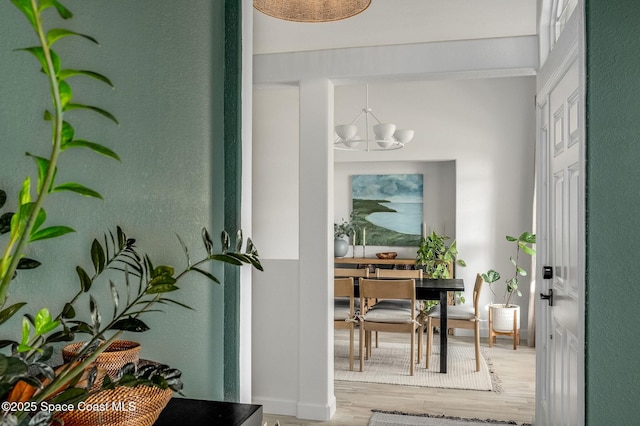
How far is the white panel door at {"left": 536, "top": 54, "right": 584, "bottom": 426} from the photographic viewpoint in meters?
2.43

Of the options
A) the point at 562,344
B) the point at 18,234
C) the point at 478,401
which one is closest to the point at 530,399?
the point at 478,401

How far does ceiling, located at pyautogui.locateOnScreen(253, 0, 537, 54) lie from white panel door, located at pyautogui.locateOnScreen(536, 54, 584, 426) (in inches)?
21.4

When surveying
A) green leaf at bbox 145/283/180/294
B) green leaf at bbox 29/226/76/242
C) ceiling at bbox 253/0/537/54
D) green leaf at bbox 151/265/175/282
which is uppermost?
ceiling at bbox 253/0/537/54

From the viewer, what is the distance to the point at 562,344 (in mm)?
2770

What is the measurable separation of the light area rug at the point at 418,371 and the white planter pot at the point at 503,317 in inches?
19.4

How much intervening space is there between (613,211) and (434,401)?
2530 millimetres

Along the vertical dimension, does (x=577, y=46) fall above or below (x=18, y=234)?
above

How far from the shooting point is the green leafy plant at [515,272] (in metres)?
6.11

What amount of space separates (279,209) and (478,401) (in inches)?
88.5

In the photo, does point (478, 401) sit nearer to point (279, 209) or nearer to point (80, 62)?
point (279, 209)

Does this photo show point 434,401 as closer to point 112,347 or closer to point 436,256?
point 436,256

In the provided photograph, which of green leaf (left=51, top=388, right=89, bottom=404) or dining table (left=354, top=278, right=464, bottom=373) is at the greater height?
green leaf (left=51, top=388, right=89, bottom=404)

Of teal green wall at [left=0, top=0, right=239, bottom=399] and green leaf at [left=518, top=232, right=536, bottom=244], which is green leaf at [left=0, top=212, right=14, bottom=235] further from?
green leaf at [left=518, top=232, right=536, bottom=244]

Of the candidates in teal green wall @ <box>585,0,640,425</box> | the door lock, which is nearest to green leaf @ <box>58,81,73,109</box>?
teal green wall @ <box>585,0,640,425</box>
